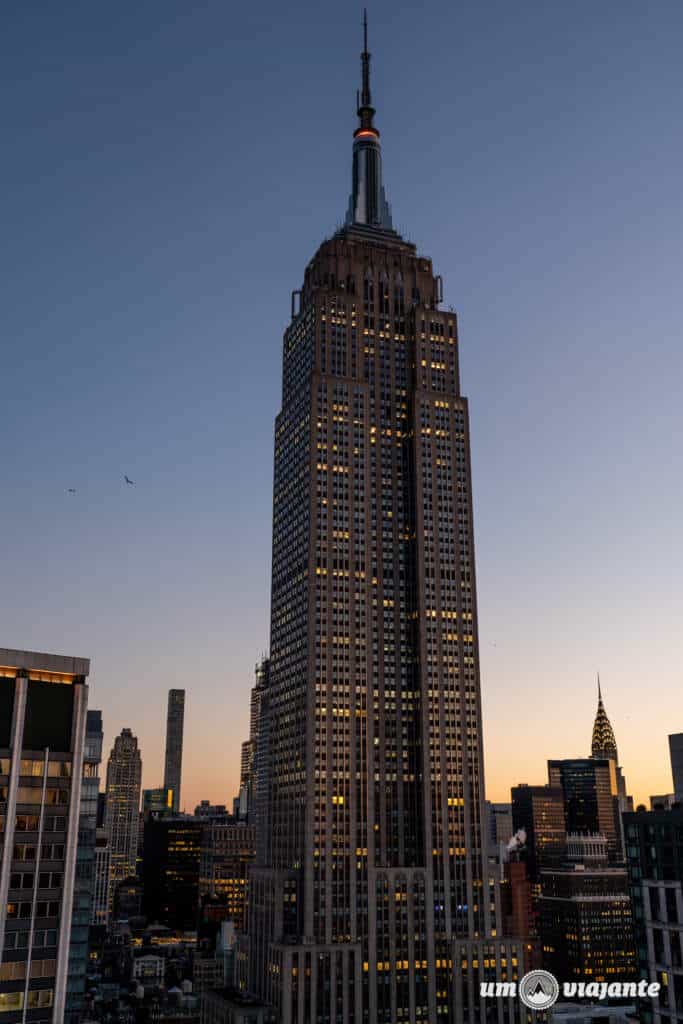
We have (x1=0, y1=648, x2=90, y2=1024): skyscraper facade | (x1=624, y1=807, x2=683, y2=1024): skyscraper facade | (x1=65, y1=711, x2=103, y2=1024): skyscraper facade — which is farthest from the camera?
(x1=624, y1=807, x2=683, y2=1024): skyscraper facade

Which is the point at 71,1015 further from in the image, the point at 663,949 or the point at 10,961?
the point at 663,949

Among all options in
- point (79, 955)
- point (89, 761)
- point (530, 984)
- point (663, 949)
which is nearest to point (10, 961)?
point (79, 955)

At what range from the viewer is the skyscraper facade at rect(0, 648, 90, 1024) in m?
97.2

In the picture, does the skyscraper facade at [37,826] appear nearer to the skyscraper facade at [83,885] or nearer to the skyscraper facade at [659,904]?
the skyscraper facade at [83,885]

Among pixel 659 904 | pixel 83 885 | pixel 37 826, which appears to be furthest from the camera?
pixel 659 904

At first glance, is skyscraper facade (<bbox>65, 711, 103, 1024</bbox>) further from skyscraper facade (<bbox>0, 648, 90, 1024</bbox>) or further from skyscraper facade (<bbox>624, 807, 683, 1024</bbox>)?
skyscraper facade (<bbox>624, 807, 683, 1024</bbox>)

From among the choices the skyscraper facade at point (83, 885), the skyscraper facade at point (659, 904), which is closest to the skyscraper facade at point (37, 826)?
the skyscraper facade at point (83, 885)

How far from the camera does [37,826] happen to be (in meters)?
102

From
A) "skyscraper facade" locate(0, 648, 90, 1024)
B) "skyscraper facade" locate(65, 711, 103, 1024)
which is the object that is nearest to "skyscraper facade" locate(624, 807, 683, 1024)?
"skyscraper facade" locate(65, 711, 103, 1024)

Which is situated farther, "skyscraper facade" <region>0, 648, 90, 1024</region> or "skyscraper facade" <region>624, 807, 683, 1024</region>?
"skyscraper facade" <region>624, 807, 683, 1024</region>

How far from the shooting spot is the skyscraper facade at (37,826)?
319ft

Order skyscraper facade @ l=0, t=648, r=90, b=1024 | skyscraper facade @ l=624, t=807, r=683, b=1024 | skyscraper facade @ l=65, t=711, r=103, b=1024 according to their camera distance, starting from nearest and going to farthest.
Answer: skyscraper facade @ l=0, t=648, r=90, b=1024 < skyscraper facade @ l=65, t=711, r=103, b=1024 < skyscraper facade @ l=624, t=807, r=683, b=1024

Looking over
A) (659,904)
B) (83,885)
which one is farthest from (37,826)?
(659,904)

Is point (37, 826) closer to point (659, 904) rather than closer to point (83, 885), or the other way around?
point (83, 885)
